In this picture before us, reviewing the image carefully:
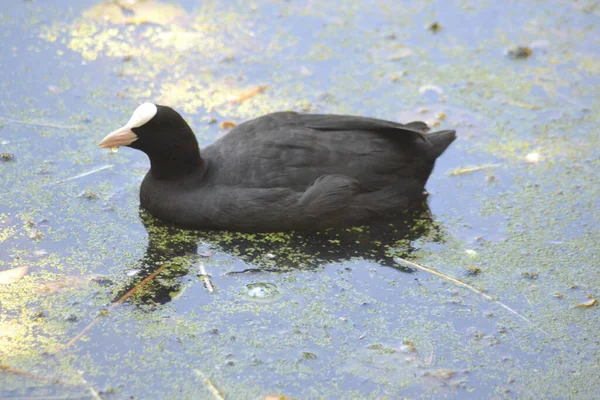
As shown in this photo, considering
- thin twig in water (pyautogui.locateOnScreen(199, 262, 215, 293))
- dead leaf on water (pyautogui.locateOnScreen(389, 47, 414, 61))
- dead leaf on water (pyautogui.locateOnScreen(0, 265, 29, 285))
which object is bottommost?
dead leaf on water (pyautogui.locateOnScreen(0, 265, 29, 285))

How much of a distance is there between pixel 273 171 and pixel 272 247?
37cm


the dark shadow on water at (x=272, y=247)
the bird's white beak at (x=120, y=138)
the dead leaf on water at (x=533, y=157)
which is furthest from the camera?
the dead leaf on water at (x=533, y=157)

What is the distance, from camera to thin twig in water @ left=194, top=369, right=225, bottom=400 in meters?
3.47

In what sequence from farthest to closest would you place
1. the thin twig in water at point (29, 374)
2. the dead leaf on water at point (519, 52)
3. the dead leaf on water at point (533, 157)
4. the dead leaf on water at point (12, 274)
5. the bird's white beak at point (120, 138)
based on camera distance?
the dead leaf on water at point (519, 52)
the dead leaf on water at point (533, 157)
the bird's white beak at point (120, 138)
the dead leaf on water at point (12, 274)
the thin twig in water at point (29, 374)

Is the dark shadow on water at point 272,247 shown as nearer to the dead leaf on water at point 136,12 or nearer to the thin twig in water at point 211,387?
the thin twig in water at point 211,387

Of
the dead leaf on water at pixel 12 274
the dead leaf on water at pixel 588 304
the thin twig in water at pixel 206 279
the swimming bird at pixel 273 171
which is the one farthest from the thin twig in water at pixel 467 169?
the dead leaf on water at pixel 12 274

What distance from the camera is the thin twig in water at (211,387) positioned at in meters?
3.47

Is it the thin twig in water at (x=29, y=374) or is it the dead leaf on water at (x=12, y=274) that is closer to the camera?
the thin twig in water at (x=29, y=374)

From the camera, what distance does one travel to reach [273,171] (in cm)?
447

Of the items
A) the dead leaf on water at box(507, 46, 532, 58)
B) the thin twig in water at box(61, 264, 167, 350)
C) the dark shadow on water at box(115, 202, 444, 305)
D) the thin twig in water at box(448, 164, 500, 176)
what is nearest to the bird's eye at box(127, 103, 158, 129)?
the dark shadow on water at box(115, 202, 444, 305)

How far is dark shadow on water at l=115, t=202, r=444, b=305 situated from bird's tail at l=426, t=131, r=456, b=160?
39 cm

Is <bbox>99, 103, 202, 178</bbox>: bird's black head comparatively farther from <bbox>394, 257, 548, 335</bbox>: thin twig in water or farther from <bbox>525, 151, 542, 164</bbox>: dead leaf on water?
<bbox>525, 151, 542, 164</bbox>: dead leaf on water

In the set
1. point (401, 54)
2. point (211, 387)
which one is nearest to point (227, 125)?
point (401, 54)

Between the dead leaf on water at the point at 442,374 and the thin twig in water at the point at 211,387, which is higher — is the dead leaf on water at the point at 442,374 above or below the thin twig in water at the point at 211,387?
above
